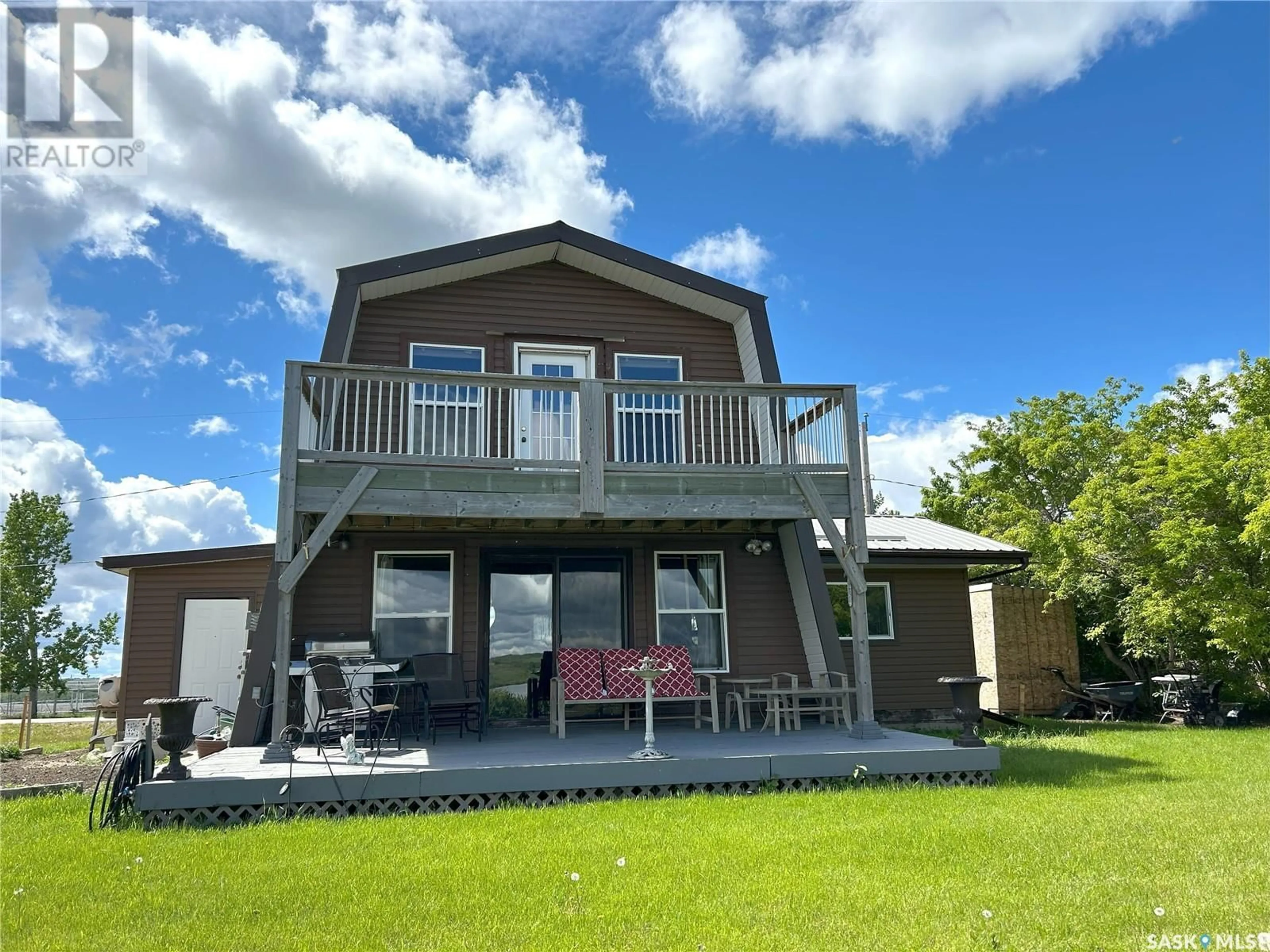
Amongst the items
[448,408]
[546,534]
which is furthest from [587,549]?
[448,408]

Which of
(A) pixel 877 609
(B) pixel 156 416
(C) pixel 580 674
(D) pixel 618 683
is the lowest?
(D) pixel 618 683

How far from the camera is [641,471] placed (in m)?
8.05

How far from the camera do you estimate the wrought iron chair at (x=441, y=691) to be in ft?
26.5

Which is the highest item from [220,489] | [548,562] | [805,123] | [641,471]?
[805,123]

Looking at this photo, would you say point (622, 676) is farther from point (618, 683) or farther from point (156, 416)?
point (156, 416)

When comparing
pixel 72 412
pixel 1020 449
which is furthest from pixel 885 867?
pixel 72 412

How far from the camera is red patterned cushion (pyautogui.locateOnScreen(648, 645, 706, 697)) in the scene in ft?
30.0

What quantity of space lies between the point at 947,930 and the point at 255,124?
12058 millimetres

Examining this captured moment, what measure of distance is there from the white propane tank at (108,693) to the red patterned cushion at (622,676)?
825cm

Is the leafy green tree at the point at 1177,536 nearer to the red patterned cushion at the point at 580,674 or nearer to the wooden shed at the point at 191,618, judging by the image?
the red patterned cushion at the point at 580,674

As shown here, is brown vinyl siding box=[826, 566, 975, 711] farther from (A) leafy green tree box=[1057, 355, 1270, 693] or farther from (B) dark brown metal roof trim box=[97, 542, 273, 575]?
(B) dark brown metal roof trim box=[97, 542, 273, 575]

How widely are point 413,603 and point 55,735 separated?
10.5 m

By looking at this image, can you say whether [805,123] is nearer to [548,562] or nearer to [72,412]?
[548,562]

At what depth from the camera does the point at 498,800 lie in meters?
6.42
